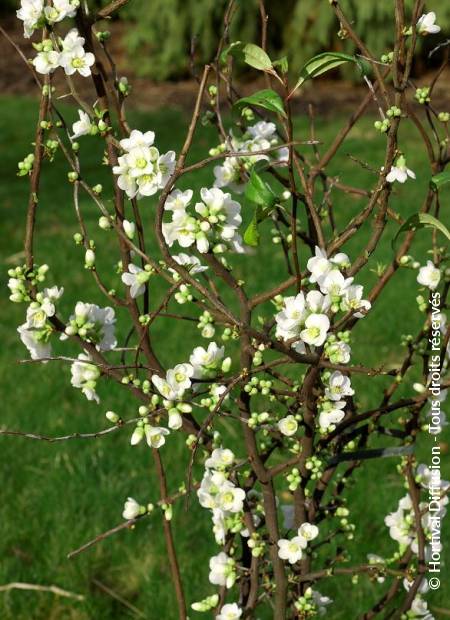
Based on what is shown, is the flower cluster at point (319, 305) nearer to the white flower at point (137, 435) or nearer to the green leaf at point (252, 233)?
the green leaf at point (252, 233)

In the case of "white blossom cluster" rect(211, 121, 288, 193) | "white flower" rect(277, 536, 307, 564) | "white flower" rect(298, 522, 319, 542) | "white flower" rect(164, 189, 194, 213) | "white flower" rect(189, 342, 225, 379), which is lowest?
"white flower" rect(277, 536, 307, 564)

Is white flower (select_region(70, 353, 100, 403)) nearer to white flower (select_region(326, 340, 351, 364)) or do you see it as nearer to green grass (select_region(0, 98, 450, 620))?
white flower (select_region(326, 340, 351, 364))

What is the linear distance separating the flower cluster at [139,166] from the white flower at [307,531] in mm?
734

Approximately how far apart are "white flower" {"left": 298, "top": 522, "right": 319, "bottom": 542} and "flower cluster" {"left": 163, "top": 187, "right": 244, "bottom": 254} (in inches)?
23.1

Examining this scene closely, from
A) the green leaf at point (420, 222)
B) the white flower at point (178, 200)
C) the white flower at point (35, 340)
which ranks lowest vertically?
the white flower at point (35, 340)

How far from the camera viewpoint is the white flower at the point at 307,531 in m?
1.84

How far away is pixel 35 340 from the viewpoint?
176 cm

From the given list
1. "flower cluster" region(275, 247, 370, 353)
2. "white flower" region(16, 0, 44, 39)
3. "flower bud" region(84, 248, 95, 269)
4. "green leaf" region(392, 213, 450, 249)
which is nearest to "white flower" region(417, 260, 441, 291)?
"green leaf" region(392, 213, 450, 249)

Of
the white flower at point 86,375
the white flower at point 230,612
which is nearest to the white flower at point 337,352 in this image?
the white flower at point 86,375

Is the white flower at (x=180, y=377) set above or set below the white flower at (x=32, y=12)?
below

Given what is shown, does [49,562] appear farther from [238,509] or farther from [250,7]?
[250,7]

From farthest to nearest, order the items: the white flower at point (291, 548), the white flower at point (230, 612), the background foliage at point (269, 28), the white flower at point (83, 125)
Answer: the background foliage at point (269, 28), the white flower at point (230, 612), the white flower at point (291, 548), the white flower at point (83, 125)

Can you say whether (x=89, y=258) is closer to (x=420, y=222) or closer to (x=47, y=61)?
(x=47, y=61)

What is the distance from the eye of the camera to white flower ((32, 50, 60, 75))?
166 cm
